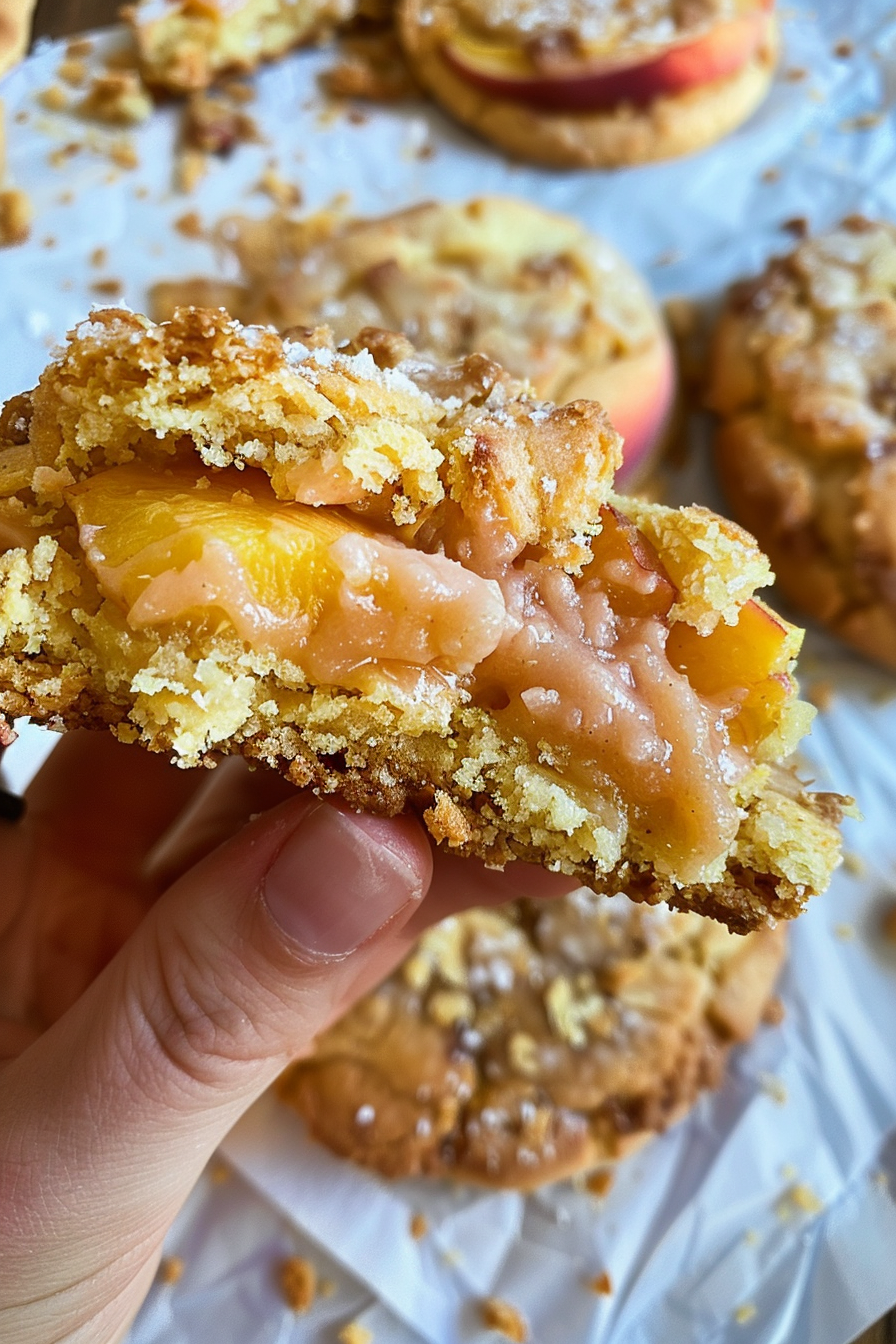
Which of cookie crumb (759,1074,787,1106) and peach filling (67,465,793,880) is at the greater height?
peach filling (67,465,793,880)

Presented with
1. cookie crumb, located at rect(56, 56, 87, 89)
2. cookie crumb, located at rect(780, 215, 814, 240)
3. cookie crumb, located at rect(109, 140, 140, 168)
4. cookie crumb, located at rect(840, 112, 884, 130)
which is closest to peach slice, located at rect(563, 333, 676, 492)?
cookie crumb, located at rect(780, 215, 814, 240)

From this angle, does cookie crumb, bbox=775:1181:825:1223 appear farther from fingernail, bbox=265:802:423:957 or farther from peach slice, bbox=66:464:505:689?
peach slice, bbox=66:464:505:689

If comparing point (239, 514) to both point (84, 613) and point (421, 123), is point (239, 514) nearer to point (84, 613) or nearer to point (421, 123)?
point (84, 613)

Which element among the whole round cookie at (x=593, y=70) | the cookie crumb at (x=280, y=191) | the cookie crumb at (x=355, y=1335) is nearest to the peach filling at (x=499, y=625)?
the cookie crumb at (x=355, y=1335)

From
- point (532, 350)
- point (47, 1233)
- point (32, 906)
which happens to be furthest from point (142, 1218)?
point (532, 350)

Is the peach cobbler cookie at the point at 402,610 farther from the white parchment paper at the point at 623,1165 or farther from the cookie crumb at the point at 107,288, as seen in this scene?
the cookie crumb at the point at 107,288

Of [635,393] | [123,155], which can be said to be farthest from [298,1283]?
[123,155]

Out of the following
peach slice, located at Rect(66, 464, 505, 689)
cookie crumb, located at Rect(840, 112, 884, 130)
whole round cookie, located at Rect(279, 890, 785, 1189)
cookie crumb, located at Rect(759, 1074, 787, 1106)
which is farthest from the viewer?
cookie crumb, located at Rect(840, 112, 884, 130)
